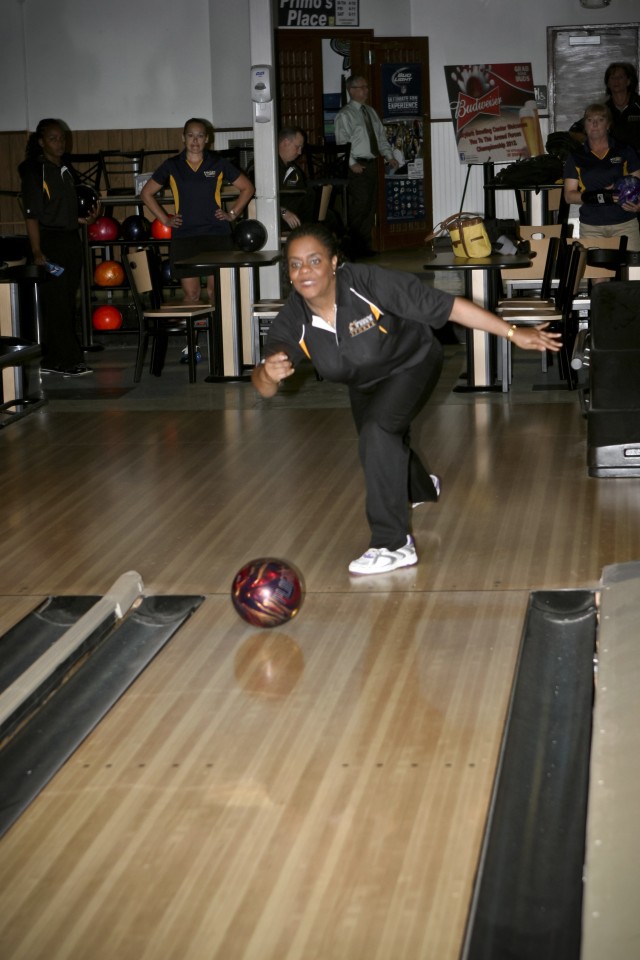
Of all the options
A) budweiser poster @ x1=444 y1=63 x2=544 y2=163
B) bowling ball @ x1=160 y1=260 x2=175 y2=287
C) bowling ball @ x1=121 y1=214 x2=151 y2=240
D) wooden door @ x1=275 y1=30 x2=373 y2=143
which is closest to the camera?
bowling ball @ x1=160 y1=260 x2=175 y2=287

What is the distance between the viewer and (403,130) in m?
13.1

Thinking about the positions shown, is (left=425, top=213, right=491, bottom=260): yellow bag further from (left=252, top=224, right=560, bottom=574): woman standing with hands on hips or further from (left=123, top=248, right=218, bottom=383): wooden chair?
(left=252, top=224, right=560, bottom=574): woman standing with hands on hips

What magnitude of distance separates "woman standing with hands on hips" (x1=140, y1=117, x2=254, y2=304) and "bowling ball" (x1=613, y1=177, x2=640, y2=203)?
2229 millimetres

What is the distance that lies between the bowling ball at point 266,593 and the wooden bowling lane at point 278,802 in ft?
0.26

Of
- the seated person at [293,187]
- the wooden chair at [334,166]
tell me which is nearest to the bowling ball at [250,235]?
the seated person at [293,187]

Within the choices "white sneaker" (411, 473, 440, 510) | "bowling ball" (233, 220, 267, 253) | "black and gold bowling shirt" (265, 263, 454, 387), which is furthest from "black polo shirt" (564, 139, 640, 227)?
"black and gold bowling shirt" (265, 263, 454, 387)

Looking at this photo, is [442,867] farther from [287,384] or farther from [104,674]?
[287,384]

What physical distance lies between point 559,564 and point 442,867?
1.83m

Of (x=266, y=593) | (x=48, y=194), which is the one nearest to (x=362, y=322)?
(x=266, y=593)

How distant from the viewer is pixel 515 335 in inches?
143

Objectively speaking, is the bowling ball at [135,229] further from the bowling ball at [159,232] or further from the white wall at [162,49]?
the white wall at [162,49]

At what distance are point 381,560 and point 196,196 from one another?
443cm

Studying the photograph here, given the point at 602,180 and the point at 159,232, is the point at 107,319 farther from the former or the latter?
the point at 602,180

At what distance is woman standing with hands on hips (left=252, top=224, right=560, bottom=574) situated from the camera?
3.61 m
